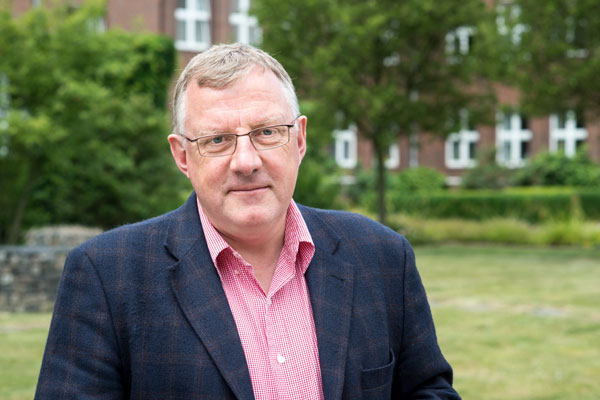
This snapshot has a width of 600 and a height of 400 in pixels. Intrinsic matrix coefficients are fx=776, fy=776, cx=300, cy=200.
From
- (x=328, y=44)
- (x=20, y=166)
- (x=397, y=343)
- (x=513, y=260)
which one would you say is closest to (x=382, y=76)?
(x=328, y=44)

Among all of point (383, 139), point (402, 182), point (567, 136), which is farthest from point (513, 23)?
point (567, 136)

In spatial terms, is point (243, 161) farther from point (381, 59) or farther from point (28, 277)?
point (381, 59)

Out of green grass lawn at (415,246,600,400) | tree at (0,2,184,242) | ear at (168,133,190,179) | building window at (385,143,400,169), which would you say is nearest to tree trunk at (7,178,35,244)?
tree at (0,2,184,242)

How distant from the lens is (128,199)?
1564cm

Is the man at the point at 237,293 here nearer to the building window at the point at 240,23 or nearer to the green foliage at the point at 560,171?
the green foliage at the point at 560,171

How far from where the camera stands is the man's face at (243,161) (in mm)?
2053

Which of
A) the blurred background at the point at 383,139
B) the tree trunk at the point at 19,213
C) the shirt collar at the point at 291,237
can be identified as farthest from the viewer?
the tree trunk at the point at 19,213

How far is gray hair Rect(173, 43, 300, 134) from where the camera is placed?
2.04m

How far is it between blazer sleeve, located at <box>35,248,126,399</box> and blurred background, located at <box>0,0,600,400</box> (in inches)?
177

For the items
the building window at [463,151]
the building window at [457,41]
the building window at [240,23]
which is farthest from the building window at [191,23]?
the building window at [457,41]

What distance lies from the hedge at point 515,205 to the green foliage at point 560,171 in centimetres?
484

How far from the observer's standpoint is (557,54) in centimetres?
1563

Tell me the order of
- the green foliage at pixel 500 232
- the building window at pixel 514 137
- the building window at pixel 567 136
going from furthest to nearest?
the building window at pixel 514 137 → the building window at pixel 567 136 → the green foliage at pixel 500 232

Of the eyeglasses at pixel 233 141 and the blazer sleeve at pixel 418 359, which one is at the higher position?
the eyeglasses at pixel 233 141
